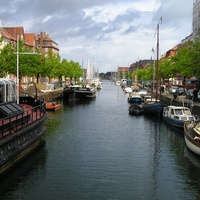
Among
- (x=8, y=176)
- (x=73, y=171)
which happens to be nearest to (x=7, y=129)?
(x=8, y=176)

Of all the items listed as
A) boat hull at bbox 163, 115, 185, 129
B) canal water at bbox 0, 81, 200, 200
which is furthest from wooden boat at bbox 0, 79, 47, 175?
boat hull at bbox 163, 115, 185, 129

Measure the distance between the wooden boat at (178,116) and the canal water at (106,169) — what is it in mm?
1868

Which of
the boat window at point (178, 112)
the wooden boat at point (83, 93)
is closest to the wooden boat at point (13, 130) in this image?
→ the boat window at point (178, 112)

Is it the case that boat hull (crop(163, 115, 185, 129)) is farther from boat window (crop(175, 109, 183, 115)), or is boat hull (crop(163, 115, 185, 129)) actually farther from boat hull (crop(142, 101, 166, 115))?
boat hull (crop(142, 101, 166, 115))

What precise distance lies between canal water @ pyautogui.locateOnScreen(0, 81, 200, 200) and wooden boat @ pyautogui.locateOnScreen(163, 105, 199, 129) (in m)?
1.87

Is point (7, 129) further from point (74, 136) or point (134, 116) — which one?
point (134, 116)

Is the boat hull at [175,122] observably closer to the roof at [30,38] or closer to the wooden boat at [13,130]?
the wooden boat at [13,130]

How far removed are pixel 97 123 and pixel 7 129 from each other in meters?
27.8

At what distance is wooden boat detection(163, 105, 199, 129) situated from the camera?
4518 cm

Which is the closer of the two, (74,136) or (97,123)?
(74,136)

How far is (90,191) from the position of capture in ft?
73.3

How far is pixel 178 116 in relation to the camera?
4659cm

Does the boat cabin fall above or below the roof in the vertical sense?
below

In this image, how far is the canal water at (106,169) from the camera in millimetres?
22125
